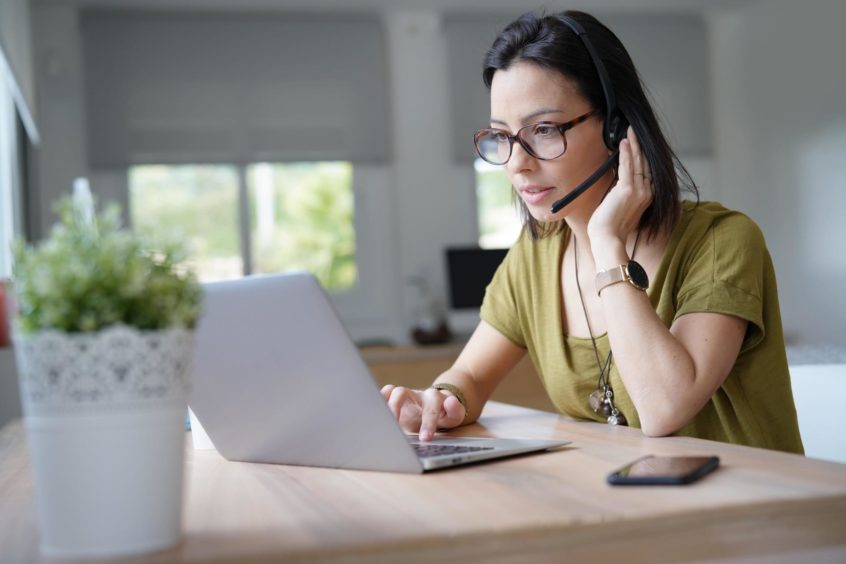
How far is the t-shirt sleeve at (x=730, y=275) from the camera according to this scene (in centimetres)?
129

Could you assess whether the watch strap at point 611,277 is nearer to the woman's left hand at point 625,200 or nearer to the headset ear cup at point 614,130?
the woman's left hand at point 625,200

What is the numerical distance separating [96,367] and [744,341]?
1000 mm

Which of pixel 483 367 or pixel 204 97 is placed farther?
pixel 204 97

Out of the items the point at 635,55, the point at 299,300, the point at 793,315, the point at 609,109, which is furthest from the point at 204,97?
the point at 299,300

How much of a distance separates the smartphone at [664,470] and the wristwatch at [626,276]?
0.40 meters

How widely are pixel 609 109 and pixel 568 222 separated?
22 centimetres

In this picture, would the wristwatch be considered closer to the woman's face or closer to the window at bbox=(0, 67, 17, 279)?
the woman's face

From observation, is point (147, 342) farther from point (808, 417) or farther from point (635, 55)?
point (635, 55)

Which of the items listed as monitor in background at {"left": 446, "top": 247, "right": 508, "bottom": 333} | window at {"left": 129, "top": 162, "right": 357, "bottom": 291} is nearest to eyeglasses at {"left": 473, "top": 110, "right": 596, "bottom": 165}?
monitor in background at {"left": 446, "top": 247, "right": 508, "bottom": 333}

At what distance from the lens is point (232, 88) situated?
4902 mm

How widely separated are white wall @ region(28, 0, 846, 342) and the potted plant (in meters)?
4.31

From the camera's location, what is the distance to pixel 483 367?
1.63m

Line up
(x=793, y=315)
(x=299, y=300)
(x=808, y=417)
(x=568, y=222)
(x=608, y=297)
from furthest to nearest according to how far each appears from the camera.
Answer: (x=793, y=315), (x=568, y=222), (x=808, y=417), (x=608, y=297), (x=299, y=300)

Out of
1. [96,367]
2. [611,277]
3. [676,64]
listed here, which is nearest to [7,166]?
[611,277]
